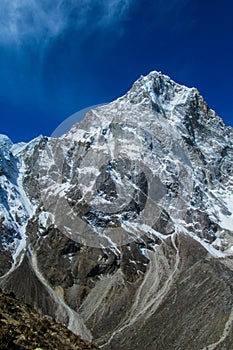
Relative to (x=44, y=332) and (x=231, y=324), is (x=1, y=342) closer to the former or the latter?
(x=44, y=332)

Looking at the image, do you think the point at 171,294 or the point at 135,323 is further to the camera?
the point at 171,294

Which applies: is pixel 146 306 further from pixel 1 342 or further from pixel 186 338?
pixel 1 342

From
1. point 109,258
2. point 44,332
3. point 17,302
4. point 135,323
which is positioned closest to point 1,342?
point 44,332

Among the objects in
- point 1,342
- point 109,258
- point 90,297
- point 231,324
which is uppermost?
point 109,258

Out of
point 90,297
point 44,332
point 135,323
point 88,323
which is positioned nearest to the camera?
point 44,332

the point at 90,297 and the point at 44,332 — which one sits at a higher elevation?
the point at 90,297

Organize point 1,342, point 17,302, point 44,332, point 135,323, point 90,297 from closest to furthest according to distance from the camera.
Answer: point 1,342 → point 44,332 → point 17,302 → point 135,323 → point 90,297
